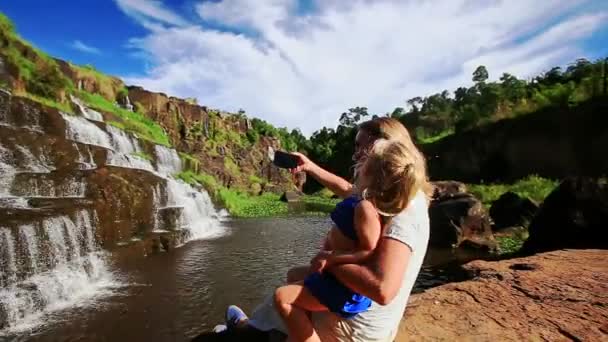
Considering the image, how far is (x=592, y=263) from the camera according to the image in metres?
6.23

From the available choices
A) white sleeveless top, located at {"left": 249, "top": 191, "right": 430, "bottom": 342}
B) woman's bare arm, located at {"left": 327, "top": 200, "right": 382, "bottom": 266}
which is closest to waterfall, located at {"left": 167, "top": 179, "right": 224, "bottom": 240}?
white sleeveless top, located at {"left": 249, "top": 191, "right": 430, "bottom": 342}

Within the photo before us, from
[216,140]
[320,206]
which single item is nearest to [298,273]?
[320,206]

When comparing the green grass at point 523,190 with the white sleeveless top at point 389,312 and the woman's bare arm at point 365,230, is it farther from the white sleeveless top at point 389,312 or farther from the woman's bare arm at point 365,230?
the woman's bare arm at point 365,230

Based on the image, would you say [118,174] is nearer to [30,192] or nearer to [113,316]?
[30,192]

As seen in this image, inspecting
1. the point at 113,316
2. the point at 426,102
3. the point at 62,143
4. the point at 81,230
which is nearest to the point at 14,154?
the point at 62,143

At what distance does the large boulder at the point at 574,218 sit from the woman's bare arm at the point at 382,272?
923cm

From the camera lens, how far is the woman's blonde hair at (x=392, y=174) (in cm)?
197

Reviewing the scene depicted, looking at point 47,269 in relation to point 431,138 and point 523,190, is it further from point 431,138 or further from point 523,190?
point 431,138

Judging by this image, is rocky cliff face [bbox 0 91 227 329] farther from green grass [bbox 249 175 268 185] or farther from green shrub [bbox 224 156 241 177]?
green grass [bbox 249 175 268 185]

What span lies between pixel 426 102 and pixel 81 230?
7843cm

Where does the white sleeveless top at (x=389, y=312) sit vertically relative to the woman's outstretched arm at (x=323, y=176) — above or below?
below

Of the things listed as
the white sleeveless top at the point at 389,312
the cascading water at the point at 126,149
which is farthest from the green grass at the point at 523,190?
the white sleeveless top at the point at 389,312

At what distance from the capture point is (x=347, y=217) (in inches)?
82.1

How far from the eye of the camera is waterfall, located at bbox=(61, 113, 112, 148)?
14.4m
